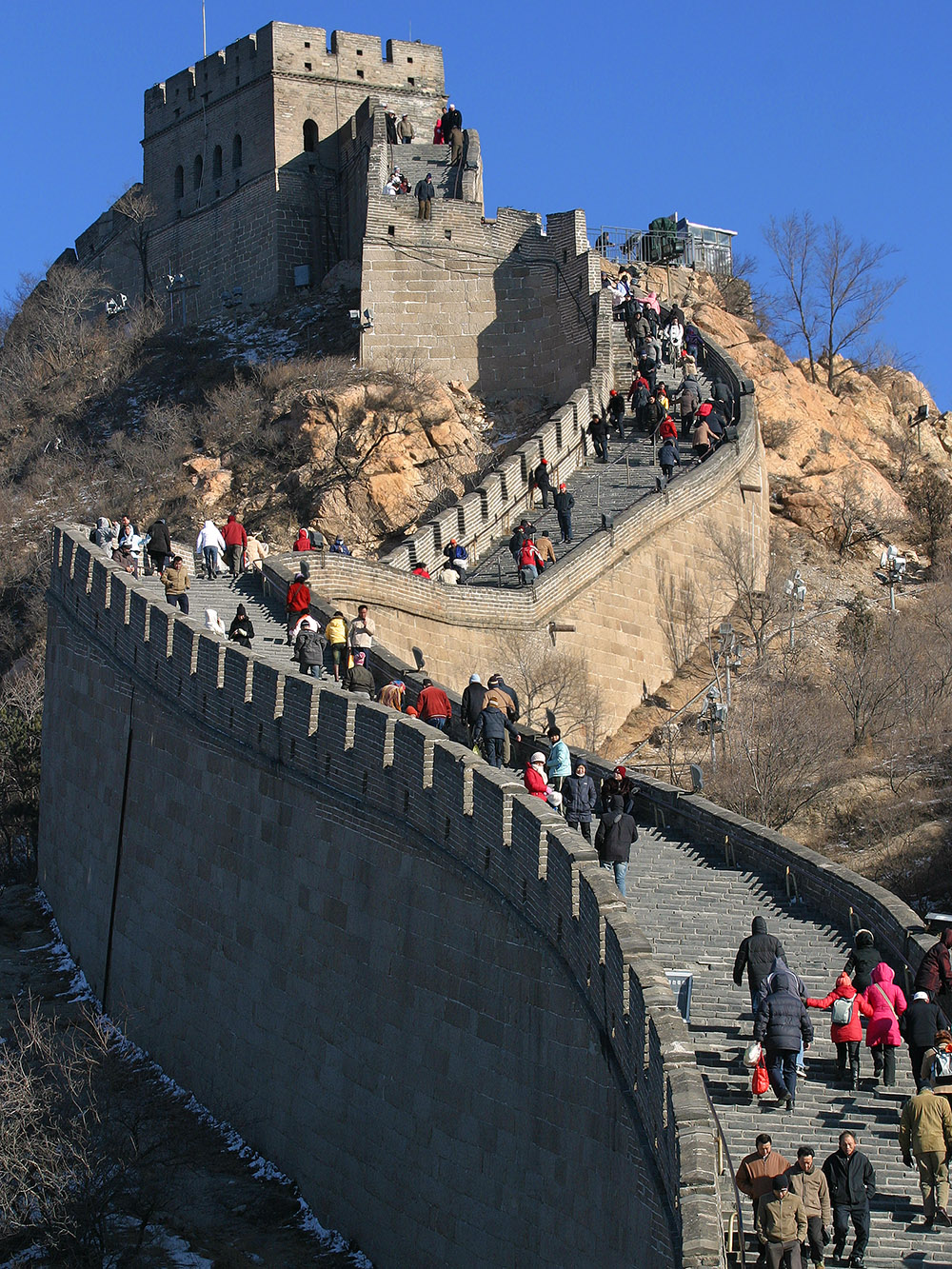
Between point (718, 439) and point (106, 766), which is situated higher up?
point (718, 439)

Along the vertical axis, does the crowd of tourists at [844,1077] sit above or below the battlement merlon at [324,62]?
below

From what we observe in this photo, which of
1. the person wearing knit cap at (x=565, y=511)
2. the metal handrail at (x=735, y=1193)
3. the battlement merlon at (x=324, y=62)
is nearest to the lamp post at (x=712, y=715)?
the person wearing knit cap at (x=565, y=511)

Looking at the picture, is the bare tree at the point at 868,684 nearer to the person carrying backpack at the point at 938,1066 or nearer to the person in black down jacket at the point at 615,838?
the person in black down jacket at the point at 615,838

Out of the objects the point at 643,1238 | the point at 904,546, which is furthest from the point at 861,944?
the point at 904,546


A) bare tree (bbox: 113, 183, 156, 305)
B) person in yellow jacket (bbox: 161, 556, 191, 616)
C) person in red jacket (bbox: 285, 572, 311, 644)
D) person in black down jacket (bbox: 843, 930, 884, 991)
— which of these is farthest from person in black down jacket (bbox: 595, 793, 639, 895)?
bare tree (bbox: 113, 183, 156, 305)

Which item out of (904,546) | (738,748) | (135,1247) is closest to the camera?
(135,1247)

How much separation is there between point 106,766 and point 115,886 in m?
1.68

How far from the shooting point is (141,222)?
2217 inches

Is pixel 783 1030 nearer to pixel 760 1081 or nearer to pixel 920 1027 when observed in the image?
pixel 760 1081

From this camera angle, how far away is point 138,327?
2108 inches

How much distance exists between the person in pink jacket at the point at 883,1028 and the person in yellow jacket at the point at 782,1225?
2.53m

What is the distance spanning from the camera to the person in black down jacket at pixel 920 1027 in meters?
14.4

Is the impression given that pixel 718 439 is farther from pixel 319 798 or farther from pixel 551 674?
pixel 319 798

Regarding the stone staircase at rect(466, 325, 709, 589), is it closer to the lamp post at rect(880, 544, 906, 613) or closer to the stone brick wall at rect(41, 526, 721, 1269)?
the lamp post at rect(880, 544, 906, 613)
